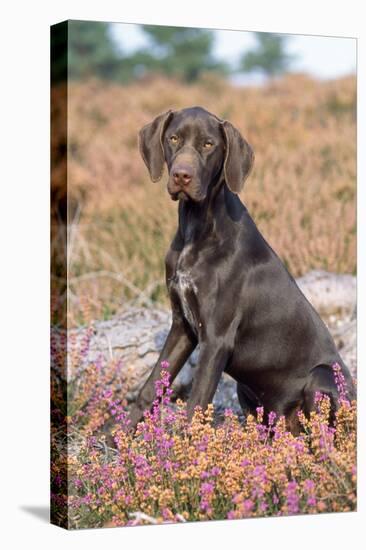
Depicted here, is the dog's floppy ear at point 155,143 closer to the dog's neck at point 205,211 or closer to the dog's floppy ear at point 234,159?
the dog's neck at point 205,211

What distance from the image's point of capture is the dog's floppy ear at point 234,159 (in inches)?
211

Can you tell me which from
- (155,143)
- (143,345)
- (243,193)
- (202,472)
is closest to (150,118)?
(243,193)

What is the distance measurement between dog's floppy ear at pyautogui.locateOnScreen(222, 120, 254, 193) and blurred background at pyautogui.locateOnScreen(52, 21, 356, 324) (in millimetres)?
849

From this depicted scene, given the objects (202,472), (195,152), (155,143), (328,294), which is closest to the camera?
(202,472)

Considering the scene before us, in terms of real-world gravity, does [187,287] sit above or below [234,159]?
below

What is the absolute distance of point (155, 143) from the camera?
5.50m

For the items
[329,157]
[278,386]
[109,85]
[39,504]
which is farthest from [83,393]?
[109,85]

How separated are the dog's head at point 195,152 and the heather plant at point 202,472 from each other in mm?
1025

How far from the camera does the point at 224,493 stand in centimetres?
522

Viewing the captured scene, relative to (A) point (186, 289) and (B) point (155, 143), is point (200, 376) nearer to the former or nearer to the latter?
(A) point (186, 289)

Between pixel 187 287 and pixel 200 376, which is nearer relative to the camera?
pixel 200 376

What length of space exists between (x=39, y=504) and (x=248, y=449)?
1210 mm

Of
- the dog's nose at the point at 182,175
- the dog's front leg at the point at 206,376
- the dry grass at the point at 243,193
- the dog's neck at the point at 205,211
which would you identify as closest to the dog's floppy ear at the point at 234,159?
the dog's neck at the point at 205,211

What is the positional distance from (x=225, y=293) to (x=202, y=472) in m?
0.96
